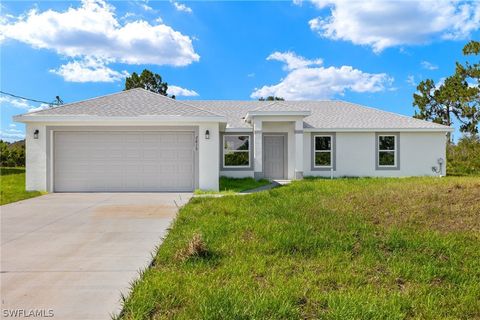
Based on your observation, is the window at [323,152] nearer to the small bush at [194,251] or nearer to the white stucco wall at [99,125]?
the white stucco wall at [99,125]

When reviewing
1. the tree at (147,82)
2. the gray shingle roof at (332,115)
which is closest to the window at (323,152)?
the gray shingle roof at (332,115)

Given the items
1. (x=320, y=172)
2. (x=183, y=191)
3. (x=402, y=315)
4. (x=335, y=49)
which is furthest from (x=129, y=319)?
(x=335, y=49)

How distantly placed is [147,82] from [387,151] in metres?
23.4

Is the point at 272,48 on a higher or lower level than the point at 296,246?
higher

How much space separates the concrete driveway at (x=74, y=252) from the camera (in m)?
3.70

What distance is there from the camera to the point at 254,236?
5.81m

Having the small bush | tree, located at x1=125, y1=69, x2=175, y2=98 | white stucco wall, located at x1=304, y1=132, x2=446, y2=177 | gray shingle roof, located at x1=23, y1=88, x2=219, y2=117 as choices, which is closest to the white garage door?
gray shingle roof, located at x1=23, y1=88, x2=219, y2=117

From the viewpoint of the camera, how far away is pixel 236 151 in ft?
57.9

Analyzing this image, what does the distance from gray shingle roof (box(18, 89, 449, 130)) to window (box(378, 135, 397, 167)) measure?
68 cm

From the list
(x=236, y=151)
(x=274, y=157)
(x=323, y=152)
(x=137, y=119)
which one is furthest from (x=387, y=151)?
(x=137, y=119)

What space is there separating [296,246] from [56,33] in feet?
52.8

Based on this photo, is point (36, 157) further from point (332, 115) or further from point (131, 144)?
point (332, 115)

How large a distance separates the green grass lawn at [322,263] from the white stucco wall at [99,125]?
15.8 feet

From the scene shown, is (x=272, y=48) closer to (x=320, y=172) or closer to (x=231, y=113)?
(x=231, y=113)
